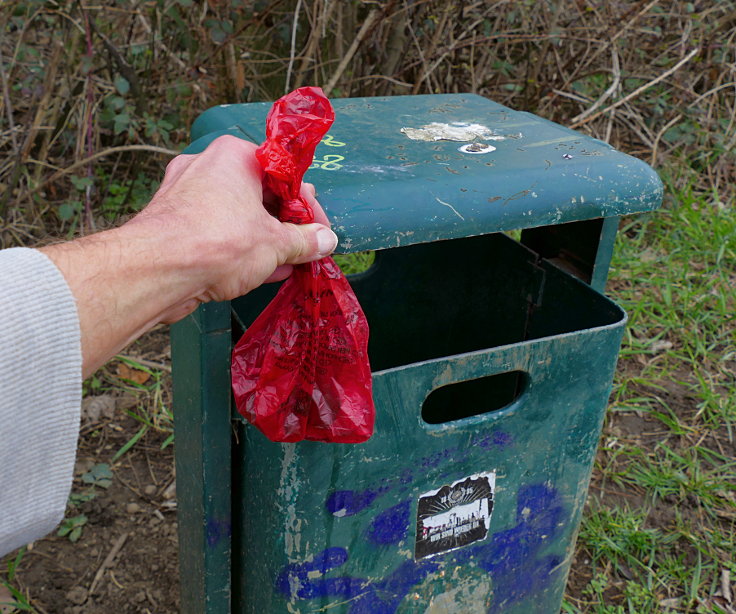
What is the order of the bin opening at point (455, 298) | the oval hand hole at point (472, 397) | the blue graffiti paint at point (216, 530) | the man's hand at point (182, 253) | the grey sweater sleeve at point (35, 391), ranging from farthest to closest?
1. the oval hand hole at point (472, 397)
2. the bin opening at point (455, 298)
3. the blue graffiti paint at point (216, 530)
4. the man's hand at point (182, 253)
5. the grey sweater sleeve at point (35, 391)

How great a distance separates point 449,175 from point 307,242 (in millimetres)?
322

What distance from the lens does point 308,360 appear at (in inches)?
48.5

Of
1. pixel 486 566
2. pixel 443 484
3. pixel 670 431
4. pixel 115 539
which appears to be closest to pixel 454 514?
pixel 443 484

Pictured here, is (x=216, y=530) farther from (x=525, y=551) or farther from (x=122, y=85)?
(x=122, y=85)

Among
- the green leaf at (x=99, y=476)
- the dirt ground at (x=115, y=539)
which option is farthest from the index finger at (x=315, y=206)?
the green leaf at (x=99, y=476)

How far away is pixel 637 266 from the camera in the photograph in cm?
344

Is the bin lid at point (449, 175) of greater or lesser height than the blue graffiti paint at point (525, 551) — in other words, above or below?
above

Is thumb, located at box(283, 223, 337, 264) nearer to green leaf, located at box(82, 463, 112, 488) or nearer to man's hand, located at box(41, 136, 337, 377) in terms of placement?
man's hand, located at box(41, 136, 337, 377)

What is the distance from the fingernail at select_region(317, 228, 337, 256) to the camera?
3.83 ft

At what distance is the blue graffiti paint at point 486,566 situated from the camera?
1.39 metres

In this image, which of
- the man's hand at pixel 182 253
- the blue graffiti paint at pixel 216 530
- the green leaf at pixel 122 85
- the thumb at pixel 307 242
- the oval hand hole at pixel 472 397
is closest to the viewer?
the man's hand at pixel 182 253

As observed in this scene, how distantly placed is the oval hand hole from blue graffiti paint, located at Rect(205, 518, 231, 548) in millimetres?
746

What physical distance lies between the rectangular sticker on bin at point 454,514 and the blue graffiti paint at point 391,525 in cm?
3

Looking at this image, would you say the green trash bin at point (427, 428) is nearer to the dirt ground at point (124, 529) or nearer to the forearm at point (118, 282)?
the forearm at point (118, 282)
